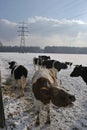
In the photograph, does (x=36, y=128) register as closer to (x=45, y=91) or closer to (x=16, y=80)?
(x=45, y=91)

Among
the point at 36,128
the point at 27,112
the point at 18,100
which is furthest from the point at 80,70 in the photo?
the point at 36,128

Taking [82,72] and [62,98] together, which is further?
[82,72]

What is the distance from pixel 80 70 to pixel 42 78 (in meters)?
5.82

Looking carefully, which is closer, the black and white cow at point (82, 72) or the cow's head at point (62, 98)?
the cow's head at point (62, 98)

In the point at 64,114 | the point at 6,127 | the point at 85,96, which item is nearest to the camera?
the point at 6,127

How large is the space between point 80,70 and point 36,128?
6.36 metres

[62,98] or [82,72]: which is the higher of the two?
[62,98]

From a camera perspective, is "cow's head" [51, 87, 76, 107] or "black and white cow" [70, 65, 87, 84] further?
"black and white cow" [70, 65, 87, 84]

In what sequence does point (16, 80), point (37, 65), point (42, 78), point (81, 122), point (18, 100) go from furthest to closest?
1. point (37, 65)
2. point (16, 80)
3. point (18, 100)
4. point (81, 122)
5. point (42, 78)

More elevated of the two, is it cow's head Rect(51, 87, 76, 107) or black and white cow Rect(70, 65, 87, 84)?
cow's head Rect(51, 87, 76, 107)

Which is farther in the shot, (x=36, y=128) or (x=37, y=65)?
(x=37, y=65)

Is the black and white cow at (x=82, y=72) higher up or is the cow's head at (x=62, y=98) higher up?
the cow's head at (x=62, y=98)

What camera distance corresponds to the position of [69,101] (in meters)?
5.82

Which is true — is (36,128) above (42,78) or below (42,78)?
below
